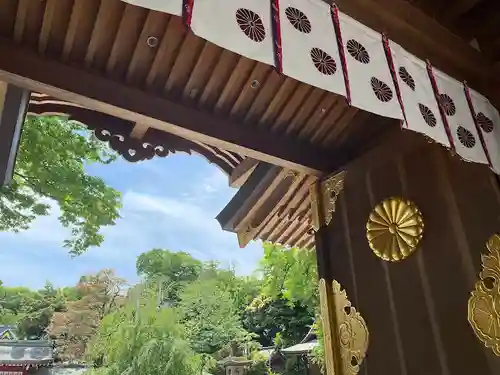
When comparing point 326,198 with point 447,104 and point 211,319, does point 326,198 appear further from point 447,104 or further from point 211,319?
point 211,319

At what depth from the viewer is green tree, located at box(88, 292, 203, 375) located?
9.02 meters

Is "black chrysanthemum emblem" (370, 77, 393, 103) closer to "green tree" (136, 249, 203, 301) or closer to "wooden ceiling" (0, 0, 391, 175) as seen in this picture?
"wooden ceiling" (0, 0, 391, 175)

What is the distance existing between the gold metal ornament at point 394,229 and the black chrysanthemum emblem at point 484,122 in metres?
0.54

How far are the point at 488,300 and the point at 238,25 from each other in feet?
5.48

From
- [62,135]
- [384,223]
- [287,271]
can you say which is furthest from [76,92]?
[287,271]

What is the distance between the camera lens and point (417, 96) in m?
1.80

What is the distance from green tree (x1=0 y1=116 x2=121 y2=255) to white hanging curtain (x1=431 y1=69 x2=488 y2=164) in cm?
526

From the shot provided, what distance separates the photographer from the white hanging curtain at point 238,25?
123 centimetres

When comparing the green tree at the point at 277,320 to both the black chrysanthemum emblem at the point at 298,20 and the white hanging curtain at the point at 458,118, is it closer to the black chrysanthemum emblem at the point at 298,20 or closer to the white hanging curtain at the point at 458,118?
the white hanging curtain at the point at 458,118

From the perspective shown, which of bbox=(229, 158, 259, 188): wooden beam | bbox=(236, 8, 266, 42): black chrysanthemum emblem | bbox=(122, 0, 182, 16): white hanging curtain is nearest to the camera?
bbox=(122, 0, 182, 16): white hanging curtain

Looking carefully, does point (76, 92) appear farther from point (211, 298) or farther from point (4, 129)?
point (211, 298)

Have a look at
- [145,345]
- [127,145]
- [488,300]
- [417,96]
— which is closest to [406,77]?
[417,96]

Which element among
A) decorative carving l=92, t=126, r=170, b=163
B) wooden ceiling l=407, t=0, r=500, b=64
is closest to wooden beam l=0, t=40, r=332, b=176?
decorative carving l=92, t=126, r=170, b=163

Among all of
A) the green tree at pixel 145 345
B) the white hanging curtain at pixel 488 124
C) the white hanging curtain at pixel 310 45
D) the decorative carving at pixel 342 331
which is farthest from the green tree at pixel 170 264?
the white hanging curtain at pixel 310 45
